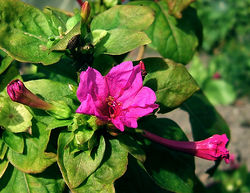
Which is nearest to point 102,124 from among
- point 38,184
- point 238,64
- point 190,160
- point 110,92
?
point 110,92

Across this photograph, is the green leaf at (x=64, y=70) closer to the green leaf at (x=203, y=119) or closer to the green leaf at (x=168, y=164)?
the green leaf at (x=168, y=164)

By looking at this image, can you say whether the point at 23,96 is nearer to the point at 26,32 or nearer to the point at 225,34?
the point at 26,32

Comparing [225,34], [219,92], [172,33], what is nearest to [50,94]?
[172,33]

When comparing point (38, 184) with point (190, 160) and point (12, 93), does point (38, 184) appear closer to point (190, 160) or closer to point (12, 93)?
point (12, 93)

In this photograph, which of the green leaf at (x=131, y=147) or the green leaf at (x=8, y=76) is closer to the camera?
the green leaf at (x=131, y=147)

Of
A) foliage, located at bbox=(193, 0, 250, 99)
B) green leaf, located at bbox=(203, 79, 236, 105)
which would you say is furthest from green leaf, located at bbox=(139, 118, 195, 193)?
foliage, located at bbox=(193, 0, 250, 99)

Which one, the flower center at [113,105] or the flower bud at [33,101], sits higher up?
the flower bud at [33,101]

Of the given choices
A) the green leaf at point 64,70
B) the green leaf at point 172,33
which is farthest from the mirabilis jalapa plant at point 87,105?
the green leaf at point 172,33
